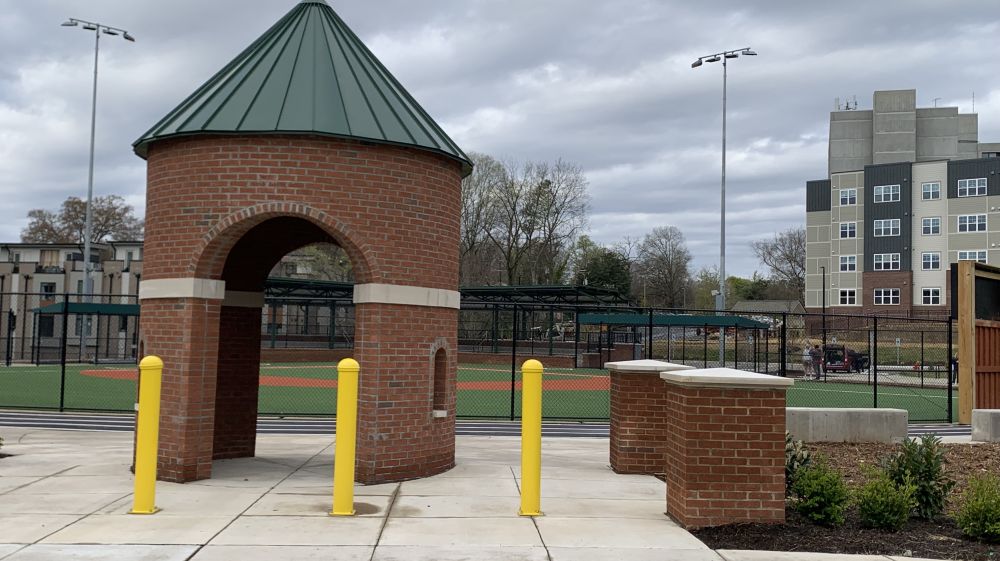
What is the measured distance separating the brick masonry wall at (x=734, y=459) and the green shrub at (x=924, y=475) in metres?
1.51

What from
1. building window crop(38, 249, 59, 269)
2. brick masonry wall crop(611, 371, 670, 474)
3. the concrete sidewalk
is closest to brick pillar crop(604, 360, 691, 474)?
brick masonry wall crop(611, 371, 670, 474)

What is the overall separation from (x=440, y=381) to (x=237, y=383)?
326cm

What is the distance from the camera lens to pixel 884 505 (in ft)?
26.9

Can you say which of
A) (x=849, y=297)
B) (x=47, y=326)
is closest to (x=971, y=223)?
(x=849, y=297)

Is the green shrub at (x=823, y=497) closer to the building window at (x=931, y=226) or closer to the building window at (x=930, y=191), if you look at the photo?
the building window at (x=931, y=226)

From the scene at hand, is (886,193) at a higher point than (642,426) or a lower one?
higher

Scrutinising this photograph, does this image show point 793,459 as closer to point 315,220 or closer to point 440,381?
point 440,381

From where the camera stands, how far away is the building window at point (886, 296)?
2913 inches

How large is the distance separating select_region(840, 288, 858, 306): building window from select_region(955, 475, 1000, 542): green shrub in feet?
244

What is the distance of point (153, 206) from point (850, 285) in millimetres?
75740

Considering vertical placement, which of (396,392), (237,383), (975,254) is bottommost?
(237,383)

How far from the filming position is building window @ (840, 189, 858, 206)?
76625mm

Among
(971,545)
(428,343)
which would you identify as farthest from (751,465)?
(428,343)

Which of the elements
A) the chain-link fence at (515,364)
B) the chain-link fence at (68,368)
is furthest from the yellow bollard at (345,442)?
the chain-link fence at (68,368)
